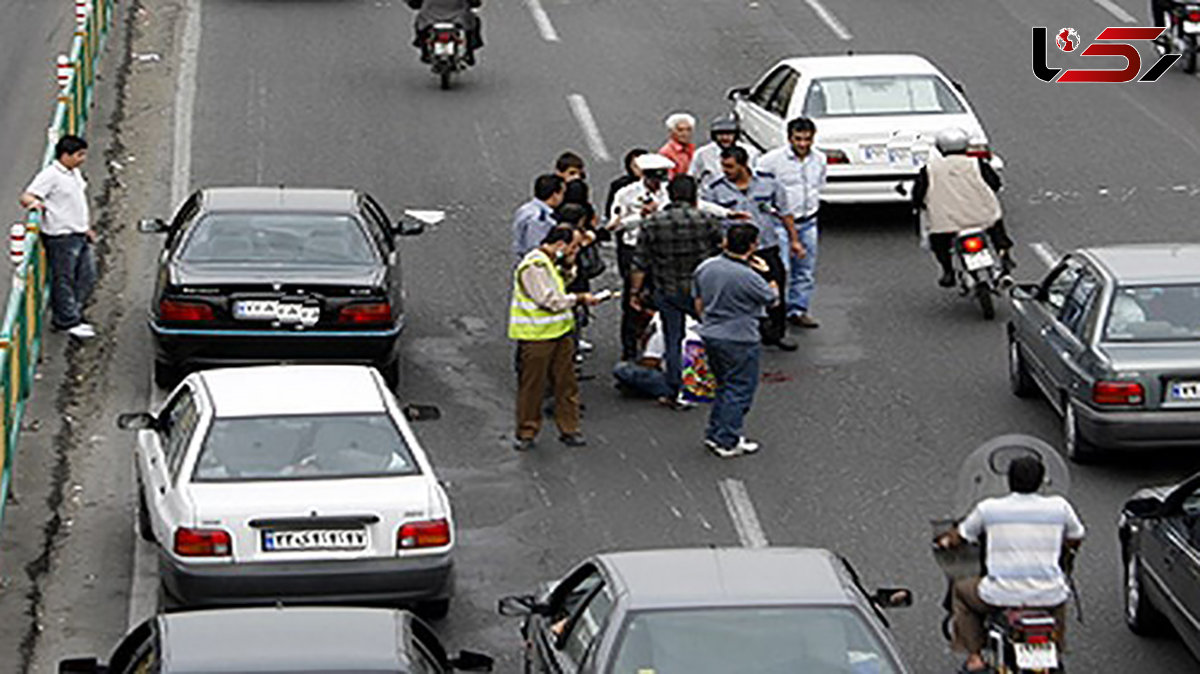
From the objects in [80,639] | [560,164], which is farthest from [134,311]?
[80,639]

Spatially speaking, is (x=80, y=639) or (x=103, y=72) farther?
(x=103, y=72)

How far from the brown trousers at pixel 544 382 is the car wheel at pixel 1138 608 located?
16.3 feet

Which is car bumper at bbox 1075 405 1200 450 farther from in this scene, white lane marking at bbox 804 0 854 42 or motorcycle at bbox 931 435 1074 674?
white lane marking at bbox 804 0 854 42

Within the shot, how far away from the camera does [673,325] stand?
20.7m

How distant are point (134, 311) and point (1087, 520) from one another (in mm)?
8881

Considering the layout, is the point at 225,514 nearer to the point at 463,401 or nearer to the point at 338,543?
the point at 338,543

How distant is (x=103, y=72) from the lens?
107 feet

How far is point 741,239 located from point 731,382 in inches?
38.0

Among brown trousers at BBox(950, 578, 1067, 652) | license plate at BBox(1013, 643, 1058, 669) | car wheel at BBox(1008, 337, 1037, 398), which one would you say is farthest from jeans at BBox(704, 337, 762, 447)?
license plate at BBox(1013, 643, 1058, 669)

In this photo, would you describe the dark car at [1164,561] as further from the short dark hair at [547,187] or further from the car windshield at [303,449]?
the short dark hair at [547,187]

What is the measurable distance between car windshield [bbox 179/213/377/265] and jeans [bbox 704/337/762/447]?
295 cm

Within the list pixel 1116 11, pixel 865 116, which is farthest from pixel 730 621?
pixel 1116 11

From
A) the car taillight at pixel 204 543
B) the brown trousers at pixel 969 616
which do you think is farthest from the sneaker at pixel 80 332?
Answer: the brown trousers at pixel 969 616

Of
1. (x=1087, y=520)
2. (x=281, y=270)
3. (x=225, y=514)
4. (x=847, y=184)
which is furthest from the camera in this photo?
(x=847, y=184)
